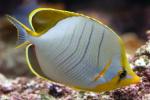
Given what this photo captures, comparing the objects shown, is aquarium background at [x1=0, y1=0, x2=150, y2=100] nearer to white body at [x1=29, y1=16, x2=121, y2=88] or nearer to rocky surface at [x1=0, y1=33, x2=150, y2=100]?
rocky surface at [x1=0, y1=33, x2=150, y2=100]

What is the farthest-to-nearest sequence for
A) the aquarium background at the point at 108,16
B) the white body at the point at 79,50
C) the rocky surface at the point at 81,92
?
1. the aquarium background at the point at 108,16
2. the rocky surface at the point at 81,92
3. the white body at the point at 79,50

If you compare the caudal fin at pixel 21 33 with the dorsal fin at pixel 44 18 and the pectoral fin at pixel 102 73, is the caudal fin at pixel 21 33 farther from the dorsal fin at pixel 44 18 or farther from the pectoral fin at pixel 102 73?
the pectoral fin at pixel 102 73

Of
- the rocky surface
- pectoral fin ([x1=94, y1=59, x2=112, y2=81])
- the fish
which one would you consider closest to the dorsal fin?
the fish


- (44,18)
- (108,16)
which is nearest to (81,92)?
(44,18)

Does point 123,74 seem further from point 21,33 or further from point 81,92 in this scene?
point 81,92

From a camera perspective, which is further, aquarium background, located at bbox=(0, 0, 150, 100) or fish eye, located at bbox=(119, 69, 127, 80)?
aquarium background, located at bbox=(0, 0, 150, 100)

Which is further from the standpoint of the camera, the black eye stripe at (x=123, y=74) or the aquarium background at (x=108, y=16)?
the aquarium background at (x=108, y=16)

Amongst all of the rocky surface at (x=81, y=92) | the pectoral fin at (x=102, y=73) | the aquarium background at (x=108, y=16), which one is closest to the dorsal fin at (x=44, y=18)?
the pectoral fin at (x=102, y=73)

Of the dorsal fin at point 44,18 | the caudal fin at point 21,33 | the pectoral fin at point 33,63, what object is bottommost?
the pectoral fin at point 33,63
